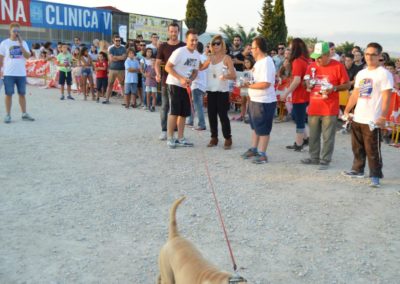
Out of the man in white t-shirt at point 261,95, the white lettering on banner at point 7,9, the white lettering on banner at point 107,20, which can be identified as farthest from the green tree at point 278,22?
the man in white t-shirt at point 261,95

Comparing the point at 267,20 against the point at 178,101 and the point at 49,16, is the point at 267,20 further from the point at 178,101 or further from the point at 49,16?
the point at 178,101

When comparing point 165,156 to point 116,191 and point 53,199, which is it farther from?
point 53,199

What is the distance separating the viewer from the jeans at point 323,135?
20.8 feet

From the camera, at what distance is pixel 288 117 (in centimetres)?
1136

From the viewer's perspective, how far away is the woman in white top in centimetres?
750

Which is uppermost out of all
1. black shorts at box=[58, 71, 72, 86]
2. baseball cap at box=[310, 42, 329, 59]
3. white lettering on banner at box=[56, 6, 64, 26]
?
white lettering on banner at box=[56, 6, 64, 26]

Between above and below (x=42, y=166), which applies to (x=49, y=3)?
above

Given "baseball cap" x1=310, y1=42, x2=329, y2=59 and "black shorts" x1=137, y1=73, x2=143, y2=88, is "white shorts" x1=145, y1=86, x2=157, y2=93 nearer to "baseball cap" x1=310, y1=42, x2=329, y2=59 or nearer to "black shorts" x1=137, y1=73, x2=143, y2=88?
"black shorts" x1=137, y1=73, x2=143, y2=88

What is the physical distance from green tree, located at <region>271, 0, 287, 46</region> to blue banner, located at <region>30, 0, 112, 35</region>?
46.4 ft

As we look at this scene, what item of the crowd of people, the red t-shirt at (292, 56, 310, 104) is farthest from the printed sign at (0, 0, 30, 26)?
the red t-shirt at (292, 56, 310, 104)

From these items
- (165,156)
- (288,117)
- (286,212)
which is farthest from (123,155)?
(288,117)

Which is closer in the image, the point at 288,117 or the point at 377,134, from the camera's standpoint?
the point at 377,134

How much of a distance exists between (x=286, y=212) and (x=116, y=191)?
6.74ft

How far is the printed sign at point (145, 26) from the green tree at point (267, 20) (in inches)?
355
